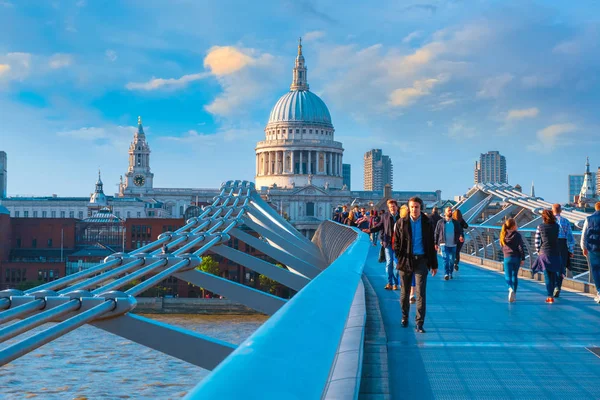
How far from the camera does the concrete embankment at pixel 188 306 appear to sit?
5038 centimetres

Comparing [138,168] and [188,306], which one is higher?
[138,168]

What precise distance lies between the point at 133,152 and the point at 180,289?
73.1 metres

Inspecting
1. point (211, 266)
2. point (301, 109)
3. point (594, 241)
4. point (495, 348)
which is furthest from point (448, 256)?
point (301, 109)

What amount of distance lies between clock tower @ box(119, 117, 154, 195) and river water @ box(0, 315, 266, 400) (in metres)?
87.9

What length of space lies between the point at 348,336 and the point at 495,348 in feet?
3.34

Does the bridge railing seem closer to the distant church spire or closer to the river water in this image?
the river water

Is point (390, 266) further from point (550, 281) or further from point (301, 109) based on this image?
point (301, 109)

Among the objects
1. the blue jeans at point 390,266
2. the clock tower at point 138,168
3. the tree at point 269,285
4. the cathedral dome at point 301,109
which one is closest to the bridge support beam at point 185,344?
the blue jeans at point 390,266

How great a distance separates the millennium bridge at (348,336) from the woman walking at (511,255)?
220mm

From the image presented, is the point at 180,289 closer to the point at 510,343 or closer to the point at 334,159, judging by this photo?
the point at 510,343

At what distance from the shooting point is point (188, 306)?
51.6m

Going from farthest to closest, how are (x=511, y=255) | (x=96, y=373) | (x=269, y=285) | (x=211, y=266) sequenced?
(x=211, y=266), (x=269, y=285), (x=96, y=373), (x=511, y=255)

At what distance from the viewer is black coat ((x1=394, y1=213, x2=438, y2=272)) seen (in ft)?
23.0

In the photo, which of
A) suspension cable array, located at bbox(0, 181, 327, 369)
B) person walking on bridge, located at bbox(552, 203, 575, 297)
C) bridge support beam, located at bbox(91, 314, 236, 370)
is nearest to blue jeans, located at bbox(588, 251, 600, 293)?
person walking on bridge, located at bbox(552, 203, 575, 297)
